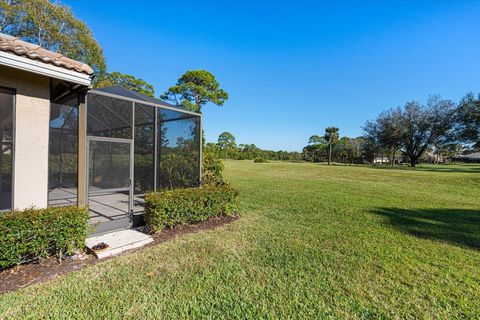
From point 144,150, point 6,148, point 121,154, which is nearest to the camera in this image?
point 6,148

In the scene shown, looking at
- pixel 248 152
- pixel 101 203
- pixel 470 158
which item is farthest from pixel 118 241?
pixel 470 158

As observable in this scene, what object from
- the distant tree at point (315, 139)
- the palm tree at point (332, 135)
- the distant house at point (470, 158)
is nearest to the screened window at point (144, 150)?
the palm tree at point (332, 135)

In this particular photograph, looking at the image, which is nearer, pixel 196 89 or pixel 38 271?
pixel 38 271

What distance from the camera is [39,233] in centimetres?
279

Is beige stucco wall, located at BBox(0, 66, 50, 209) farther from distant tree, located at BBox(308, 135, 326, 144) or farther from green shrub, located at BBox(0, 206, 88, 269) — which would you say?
distant tree, located at BBox(308, 135, 326, 144)

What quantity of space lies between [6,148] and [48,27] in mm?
12864

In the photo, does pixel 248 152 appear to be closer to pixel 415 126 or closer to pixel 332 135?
pixel 332 135

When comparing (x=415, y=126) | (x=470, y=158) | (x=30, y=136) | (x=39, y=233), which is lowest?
A: (x=39, y=233)

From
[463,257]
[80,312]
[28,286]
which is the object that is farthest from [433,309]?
[28,286]

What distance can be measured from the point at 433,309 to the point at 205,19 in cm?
1061

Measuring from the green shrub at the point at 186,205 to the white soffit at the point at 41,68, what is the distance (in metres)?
2.19

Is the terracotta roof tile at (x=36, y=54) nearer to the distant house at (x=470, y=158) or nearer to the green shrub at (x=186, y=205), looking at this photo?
the green shrub at (x=186, y=205)

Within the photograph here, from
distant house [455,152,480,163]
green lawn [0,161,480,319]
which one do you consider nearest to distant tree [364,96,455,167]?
green lawn [0,161,480,319]

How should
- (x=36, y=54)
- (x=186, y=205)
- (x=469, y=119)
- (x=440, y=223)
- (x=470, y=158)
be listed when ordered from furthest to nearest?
(x=470, y=158) < (x=469, y=119) < (x=440, y=223) < (x=186, y=205) < (x=36, y=54)
